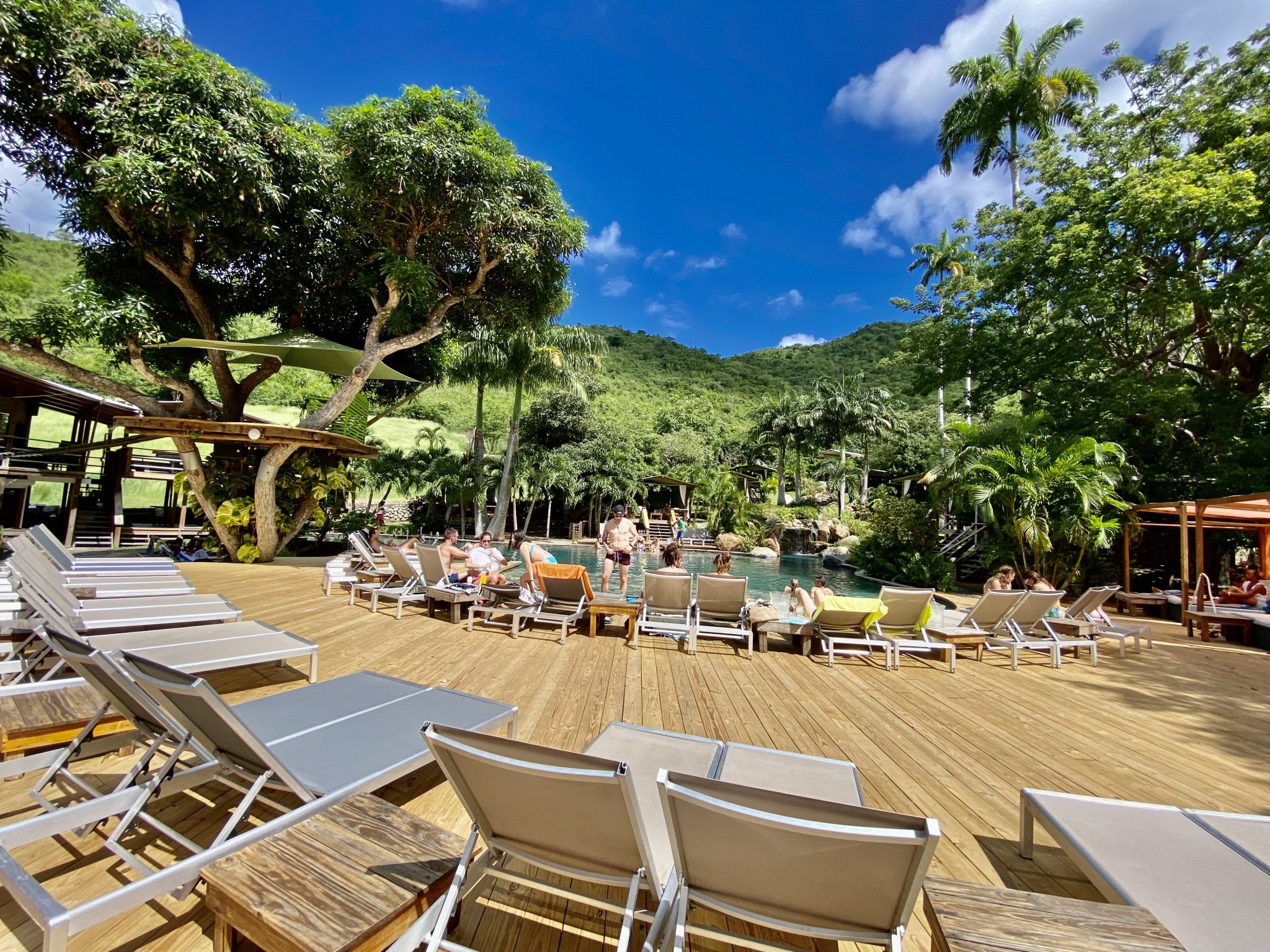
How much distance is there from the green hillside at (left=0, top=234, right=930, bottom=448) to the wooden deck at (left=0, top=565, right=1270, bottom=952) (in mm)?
13736

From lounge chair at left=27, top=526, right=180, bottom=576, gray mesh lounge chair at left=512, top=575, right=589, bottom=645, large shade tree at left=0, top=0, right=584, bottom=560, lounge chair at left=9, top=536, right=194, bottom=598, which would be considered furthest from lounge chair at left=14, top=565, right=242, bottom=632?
large shade tree at left=0, top=0, right=584, bottom=560

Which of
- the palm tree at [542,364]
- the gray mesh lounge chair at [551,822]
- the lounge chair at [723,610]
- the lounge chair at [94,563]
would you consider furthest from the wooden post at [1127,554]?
the palm tree at [542,364]

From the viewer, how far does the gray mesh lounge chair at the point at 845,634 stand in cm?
536

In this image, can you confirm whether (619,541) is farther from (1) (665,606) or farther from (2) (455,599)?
(2) (455,599)

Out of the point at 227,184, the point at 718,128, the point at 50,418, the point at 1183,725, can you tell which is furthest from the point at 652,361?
the point at 1183,725

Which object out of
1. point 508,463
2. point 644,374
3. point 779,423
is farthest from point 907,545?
point 644,374

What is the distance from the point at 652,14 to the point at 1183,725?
21.9m

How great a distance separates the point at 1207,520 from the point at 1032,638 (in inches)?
311

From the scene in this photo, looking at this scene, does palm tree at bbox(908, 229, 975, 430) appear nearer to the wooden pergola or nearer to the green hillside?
the green hillside

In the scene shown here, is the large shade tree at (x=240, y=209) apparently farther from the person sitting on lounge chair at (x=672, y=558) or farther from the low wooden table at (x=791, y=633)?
the low wooden table at (x=791, y=633)

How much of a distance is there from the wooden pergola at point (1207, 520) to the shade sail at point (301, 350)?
531 inches

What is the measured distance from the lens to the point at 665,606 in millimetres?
5922

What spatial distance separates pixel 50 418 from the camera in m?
30.3

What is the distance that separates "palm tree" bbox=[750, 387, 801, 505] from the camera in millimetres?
30484
